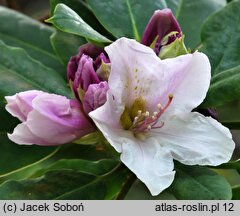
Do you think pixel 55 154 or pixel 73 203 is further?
pixel 55 154

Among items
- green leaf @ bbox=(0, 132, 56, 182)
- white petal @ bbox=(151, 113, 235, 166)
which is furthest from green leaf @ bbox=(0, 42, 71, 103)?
white petal @ bbox=(151, 113, 235, 166)

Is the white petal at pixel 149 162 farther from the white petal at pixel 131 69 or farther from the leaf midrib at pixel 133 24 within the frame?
the leaf midrib at pixel 133 24

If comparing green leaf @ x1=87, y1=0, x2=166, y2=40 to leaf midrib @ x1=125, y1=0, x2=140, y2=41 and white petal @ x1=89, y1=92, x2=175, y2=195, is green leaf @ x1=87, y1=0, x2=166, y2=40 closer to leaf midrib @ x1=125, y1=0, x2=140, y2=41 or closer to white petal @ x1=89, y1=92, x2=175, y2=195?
leaf midrib @ x1=125, y1=0, x2=140, y2=41

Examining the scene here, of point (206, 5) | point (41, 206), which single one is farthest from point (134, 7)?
point (41, 206)

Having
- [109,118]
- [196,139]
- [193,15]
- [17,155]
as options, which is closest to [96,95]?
[109,118]

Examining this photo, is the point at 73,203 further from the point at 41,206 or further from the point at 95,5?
the point at 95,5

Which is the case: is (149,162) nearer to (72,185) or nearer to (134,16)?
(72,185)
